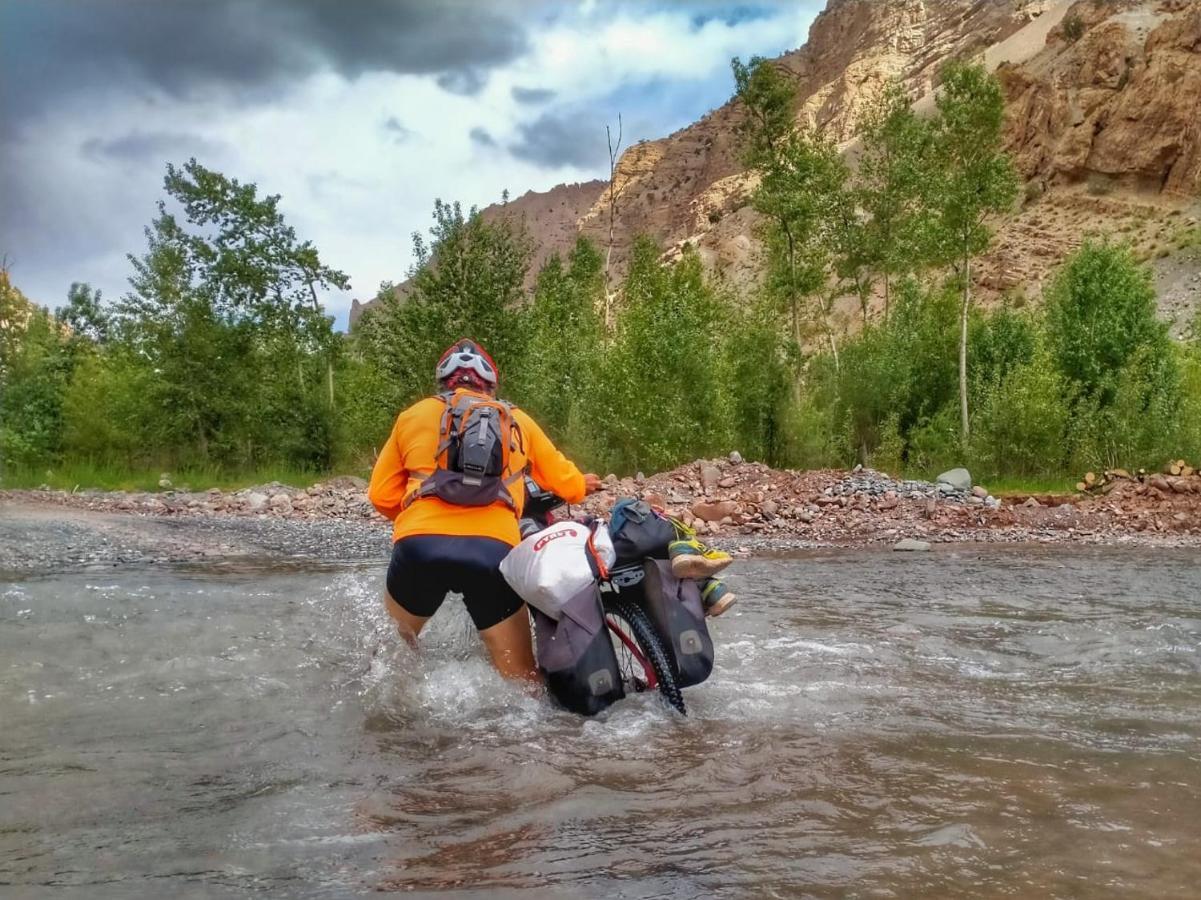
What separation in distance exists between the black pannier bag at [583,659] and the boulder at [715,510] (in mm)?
12835

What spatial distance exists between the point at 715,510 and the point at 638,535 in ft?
42.3

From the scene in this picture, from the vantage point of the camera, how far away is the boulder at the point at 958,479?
2004 cm

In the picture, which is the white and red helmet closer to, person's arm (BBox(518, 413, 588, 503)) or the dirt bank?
person's arm (BBox(518, 413, 588, 503))

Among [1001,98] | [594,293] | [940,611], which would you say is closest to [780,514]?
[940,611]

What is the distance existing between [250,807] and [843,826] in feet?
7.37

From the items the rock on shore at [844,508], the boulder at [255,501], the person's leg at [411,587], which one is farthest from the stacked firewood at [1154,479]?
the boulder at [255,501]

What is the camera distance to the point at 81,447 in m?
35.8

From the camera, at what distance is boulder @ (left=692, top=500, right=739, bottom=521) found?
57.5 feet

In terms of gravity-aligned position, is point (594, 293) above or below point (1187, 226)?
below

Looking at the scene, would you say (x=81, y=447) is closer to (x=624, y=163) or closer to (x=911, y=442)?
(x=911, y=442)

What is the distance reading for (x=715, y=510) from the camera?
17.7 meters

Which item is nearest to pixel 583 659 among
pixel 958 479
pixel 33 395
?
pixel 958 479

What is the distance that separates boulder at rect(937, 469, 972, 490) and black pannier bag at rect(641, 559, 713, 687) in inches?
645

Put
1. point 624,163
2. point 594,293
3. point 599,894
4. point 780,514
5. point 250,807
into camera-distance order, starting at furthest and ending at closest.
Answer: point 624,163 → point 594,293 → point 780,514 → point 250,807 → point 599,894
